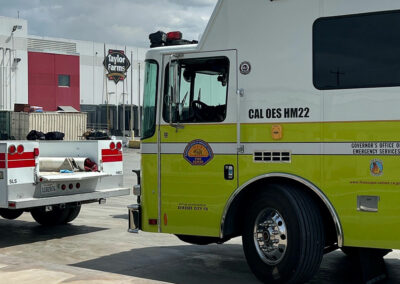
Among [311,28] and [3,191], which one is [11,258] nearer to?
[3,191]

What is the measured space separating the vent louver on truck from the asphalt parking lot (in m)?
1.50

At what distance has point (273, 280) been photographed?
640 cm

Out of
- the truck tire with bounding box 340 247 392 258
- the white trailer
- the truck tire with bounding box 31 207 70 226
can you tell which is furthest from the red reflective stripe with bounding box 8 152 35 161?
the truck tire with bounding box 340 247 392 258

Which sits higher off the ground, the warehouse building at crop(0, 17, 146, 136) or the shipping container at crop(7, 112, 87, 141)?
the warehouse building at crop(0, 17, 146, 136)

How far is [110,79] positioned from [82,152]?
185ft

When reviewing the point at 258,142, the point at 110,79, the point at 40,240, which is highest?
the point at 110,79

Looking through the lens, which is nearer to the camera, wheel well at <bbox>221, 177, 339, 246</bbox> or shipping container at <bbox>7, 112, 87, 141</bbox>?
wheel well at <bbox>221, 177, 339, 246</bbox>

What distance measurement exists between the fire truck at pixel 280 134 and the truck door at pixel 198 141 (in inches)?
0.5

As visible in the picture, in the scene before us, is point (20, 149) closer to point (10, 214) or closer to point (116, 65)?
point (10, 214)

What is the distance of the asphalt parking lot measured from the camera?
6.76 meters

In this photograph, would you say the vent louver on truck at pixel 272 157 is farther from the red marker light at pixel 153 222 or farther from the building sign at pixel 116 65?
the building sign at pixel 116 65

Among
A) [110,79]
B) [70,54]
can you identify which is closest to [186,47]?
[70,54]

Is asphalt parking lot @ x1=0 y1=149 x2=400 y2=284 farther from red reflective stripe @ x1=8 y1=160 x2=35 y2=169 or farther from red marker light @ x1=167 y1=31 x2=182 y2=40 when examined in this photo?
red marker light @ x1=167 y1=31 x2=182 y2=40

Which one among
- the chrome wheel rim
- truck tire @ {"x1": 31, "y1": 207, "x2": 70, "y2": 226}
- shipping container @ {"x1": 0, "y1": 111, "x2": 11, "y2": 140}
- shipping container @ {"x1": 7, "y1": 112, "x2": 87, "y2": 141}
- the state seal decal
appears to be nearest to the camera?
the chrome wheel rim
